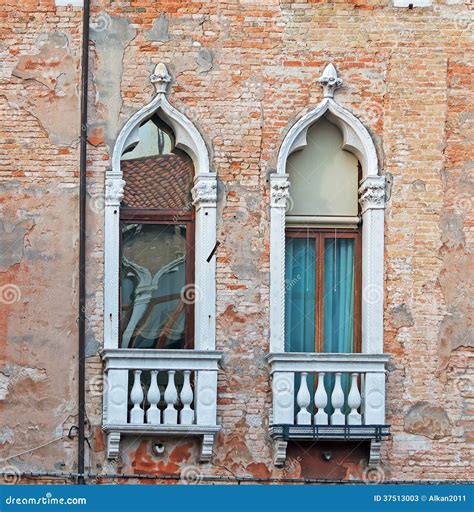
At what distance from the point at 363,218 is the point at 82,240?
2608 mm

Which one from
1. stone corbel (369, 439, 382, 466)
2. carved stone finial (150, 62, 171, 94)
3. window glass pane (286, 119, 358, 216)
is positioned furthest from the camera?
window glass pane (286, 119, 358, 216)

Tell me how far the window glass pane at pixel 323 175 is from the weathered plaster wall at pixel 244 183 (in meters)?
0.34

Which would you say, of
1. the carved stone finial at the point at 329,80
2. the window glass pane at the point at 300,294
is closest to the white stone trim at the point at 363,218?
the carved stone finial at the point at 329,80

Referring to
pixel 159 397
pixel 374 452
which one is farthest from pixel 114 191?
pixel 374 452

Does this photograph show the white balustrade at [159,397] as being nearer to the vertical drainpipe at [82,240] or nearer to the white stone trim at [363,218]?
the vertical drainpipe at [82,240]

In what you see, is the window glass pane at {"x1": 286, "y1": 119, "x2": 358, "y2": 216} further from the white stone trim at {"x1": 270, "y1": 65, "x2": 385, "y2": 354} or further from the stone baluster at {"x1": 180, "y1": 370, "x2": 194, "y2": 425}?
the stone baluster at {"x1": 180, "y1": 370, "x2": 194, "y2": 425}

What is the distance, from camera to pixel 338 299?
20.6m

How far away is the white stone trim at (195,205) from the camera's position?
20.1m

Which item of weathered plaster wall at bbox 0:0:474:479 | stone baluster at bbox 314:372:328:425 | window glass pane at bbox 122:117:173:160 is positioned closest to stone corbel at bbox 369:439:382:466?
weathered plaster wall at bbox 0:0:474:479

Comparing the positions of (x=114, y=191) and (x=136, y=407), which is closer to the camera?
(x=136, y=407)

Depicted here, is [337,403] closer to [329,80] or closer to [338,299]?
[338,299]

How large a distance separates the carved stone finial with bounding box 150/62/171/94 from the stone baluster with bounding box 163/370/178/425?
8.58 feet

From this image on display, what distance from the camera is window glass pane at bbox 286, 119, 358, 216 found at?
67.8ft

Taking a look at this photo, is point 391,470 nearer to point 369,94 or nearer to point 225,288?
point 225,288
